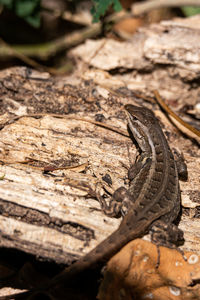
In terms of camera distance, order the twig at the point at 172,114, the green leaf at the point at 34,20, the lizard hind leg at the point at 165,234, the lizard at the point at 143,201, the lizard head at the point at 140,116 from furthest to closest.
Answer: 1. the green leaf at the point at 34,20
2. the twig at the point at 172,114
3. the lizard head at the point at 140,116
4. the lizard hind leg at the point at 165,234
5. the lizard at the point at 143,201

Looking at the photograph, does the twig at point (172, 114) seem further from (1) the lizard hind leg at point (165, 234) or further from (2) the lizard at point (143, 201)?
(1) the lizard hind leg at point (165, 234)

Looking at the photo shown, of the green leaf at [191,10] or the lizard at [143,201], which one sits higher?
the green leaf at [191,10]

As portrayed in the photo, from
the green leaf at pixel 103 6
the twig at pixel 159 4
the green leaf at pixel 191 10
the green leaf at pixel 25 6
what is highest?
the green leaf at pixel 191 10

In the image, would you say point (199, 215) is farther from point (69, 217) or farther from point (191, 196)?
point (69, 217)

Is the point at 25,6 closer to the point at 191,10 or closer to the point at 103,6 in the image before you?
the point at 103,6

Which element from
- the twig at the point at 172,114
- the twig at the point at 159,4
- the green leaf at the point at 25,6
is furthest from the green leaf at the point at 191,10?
the green leaf at the point at 25,6

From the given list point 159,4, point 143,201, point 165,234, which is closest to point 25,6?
point 159,4

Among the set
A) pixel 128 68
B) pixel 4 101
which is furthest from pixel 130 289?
pixel 128 68

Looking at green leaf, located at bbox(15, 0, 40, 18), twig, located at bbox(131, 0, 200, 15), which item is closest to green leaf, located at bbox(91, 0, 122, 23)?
green leaf, located at bbox(15, 0, 40, 18)

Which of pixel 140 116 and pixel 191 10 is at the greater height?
pixel 191 10
